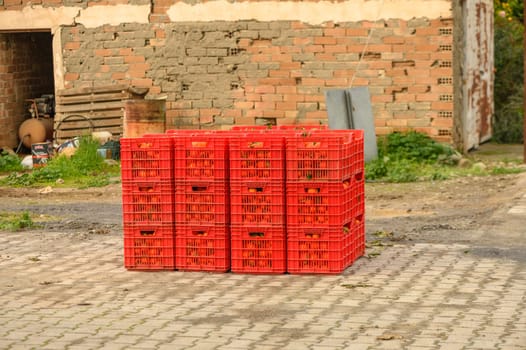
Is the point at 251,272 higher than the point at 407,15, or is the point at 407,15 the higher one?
the point at 407,15

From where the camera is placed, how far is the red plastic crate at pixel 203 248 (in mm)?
9391

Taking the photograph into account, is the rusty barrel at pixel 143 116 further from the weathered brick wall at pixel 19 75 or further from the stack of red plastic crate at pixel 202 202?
the stack of red plastic crate at pixel 202 202

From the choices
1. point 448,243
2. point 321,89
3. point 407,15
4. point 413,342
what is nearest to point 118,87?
point 321,89

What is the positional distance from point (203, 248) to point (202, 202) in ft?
1.28

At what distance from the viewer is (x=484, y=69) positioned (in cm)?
2028

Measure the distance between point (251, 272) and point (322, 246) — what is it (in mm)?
653

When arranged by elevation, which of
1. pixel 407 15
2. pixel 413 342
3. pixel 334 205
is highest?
pixel 407 15

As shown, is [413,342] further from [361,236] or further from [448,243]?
[448,243]

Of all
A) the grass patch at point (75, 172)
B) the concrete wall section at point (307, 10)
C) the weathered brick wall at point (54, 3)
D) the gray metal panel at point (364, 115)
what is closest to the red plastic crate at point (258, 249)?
the grass patch at point (75, 172)

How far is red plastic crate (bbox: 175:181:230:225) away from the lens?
934 centimetres

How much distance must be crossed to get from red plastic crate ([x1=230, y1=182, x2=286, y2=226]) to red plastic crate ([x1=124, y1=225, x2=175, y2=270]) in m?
0.66

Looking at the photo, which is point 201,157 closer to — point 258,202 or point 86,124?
point 258,202

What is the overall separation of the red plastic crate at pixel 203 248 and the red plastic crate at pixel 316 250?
21.6 inches

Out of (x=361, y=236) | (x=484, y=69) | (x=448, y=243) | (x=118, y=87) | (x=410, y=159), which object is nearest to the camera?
(x=361, y=236)
